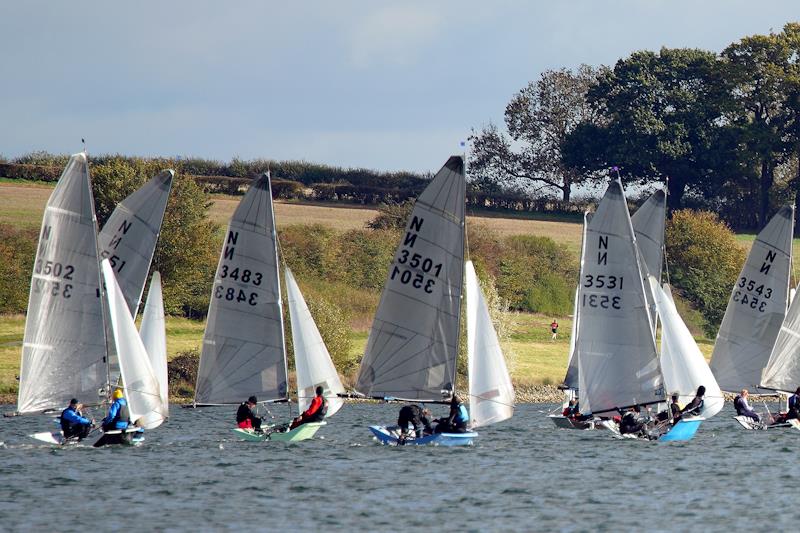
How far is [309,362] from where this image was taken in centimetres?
4716

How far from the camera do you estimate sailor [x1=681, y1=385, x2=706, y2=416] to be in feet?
165

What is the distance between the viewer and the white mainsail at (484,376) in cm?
4494

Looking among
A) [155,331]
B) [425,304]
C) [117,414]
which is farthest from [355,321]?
[425,304]

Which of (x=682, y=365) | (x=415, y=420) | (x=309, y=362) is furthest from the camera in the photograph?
(x=682, y=365)

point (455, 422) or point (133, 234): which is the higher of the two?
point (133, 234)

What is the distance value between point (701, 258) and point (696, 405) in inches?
2428

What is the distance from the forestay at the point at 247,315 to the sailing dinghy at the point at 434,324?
367 cm

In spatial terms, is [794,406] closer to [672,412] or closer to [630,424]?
[672,412]

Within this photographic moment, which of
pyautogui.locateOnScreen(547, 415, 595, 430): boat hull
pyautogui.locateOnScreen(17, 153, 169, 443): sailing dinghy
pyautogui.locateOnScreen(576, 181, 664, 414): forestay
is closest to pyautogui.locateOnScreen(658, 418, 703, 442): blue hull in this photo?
pyautogui.locateOnScreen(576, 181, 664, 414): forestay

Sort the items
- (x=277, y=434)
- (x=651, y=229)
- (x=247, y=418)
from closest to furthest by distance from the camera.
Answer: (x=247, y=418), (x=277, y=434), (x=651, y=229)

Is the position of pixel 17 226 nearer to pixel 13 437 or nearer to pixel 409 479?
pixel 13 437

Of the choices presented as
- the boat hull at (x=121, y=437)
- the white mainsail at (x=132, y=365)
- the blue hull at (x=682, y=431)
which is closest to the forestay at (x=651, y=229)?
the blue hull at (x=682, y=431)

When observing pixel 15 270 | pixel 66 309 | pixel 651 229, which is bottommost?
pixel 15 270

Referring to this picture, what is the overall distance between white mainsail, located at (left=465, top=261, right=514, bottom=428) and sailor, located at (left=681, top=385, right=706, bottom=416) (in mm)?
8280
